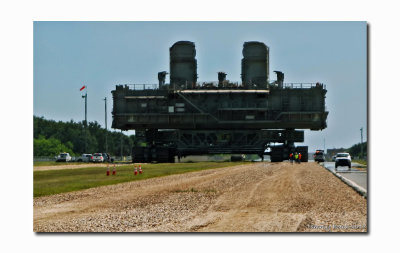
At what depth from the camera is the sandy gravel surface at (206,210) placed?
56.3ft

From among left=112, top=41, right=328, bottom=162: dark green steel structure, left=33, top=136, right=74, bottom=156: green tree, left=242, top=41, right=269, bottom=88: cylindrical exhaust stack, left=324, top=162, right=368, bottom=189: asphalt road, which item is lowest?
left=324, top=162, right=368, bottom=189: asphalt road

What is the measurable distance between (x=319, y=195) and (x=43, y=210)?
12.8 m

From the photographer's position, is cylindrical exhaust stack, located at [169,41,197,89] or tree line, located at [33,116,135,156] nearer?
cylindrical exhaust stack, located at [169,41,197,89]

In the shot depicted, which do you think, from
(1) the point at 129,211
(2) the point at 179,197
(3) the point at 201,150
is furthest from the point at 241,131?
(1) the point at 129,211

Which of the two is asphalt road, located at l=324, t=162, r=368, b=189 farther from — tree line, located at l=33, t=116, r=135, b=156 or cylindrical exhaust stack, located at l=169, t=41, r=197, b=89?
tree line, located at l=33, t=116, r=135, b=156

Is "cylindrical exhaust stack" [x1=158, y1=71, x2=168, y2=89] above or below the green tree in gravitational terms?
above

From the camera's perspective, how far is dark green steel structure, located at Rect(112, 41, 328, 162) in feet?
271

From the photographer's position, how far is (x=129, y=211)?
21500 mm

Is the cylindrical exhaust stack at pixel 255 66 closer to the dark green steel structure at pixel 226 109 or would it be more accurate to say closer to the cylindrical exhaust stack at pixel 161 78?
the dark green steel structure at pixel 226 109

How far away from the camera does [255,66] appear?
8356 cm

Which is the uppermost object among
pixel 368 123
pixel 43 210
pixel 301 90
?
pixel 301 90

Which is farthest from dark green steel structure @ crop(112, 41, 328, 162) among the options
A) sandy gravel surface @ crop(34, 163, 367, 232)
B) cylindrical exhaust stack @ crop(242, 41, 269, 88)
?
sandy gravel surface @ crop(34, 163, 367, 232)

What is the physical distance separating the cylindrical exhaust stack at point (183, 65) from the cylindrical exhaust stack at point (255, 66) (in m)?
7.71

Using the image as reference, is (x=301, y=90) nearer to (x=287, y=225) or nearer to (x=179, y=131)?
(x=179, y=131)
